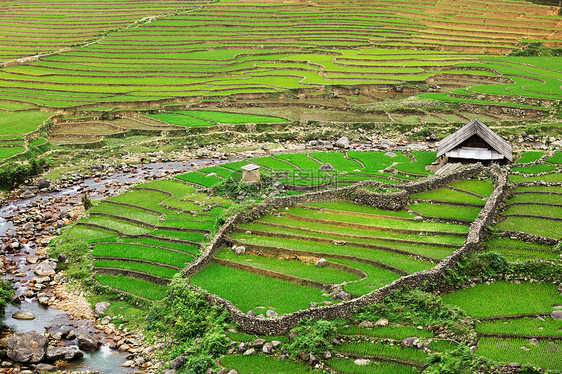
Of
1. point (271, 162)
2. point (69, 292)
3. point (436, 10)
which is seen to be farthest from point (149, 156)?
point (436, 10)

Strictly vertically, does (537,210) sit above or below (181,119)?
above

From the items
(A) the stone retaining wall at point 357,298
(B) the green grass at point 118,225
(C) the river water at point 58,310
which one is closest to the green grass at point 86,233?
(B) the green grass at point 118,225

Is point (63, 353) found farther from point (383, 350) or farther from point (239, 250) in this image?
point (383, 350)

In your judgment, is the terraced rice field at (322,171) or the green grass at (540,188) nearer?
the green grass at (540,188)

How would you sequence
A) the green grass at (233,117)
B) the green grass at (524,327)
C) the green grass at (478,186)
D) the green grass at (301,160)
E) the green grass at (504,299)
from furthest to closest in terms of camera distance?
the green grass at (233,117), the green grass at (301,160), the green grass at (478,186), the green grass at (504,299), the green grass at (524,327)

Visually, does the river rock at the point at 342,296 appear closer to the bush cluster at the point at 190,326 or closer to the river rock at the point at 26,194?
the bush cluster at the point at 190,326

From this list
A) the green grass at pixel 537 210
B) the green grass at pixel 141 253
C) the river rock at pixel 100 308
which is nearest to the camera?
the river rock at pixel 100 308

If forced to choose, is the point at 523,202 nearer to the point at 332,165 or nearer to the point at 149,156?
the point at 332,165

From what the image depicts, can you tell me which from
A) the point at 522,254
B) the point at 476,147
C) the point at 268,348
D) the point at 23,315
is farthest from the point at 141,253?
the point at 476,147
